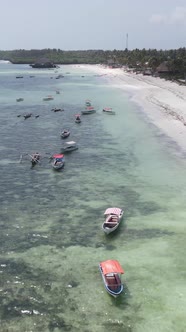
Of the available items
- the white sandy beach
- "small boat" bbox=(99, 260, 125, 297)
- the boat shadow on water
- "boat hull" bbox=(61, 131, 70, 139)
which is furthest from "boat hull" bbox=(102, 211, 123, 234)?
"boat hull" bbox=(61, 131, 70, 139)

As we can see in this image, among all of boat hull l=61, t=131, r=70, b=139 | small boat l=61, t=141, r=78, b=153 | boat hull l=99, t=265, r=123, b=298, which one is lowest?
boat hull l=61, t=131, r=70, b=139

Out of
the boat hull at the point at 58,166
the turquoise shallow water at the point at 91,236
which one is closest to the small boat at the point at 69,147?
the turquoise shallow water at the point at 91,236

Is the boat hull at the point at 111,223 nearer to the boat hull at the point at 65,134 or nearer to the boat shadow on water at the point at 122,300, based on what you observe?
the boat shadow on water at the point at 122,300

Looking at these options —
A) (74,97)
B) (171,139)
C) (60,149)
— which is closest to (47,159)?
(60,149)

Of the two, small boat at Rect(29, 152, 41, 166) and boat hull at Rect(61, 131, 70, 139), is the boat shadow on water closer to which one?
small boat at Rect(29, 152, 41, 166)

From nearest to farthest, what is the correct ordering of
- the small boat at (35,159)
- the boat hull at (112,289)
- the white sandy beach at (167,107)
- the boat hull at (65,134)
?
the boat hull at (112,289)
the small boat at (35,159)
the white sandy beach at (167,107)
the boat hull at (65,134)

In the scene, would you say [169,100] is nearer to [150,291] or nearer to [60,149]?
[60,149]

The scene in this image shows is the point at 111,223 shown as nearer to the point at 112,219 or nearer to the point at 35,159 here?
the point at 112,219
